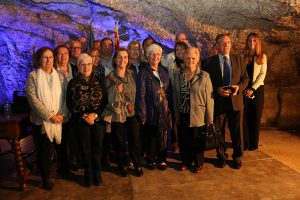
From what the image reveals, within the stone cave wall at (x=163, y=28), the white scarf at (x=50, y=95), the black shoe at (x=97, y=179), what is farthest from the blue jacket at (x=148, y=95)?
the stone cave wall at (x=163, y=28)

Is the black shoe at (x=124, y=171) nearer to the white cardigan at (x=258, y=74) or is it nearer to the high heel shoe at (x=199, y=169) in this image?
the high heel shoe at (x=199, y=169)

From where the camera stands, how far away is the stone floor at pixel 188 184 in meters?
3.70

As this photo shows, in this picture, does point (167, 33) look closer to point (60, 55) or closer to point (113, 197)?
point (60, 55)

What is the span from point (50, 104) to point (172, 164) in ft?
6.30

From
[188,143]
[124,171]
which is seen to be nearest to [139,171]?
[124,171]

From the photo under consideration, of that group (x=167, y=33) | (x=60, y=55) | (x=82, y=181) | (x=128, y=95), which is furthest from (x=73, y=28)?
(x=82, y=181)

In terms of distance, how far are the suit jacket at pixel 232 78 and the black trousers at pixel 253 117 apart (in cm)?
78

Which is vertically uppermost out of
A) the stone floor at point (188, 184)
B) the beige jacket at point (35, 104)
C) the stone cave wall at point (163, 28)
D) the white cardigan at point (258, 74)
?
the stone cave wall at point (163, 28)

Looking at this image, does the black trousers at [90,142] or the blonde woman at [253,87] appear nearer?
the black trousers at [90,142]

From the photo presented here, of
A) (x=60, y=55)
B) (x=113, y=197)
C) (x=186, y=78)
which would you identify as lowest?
(x=113, y=197)

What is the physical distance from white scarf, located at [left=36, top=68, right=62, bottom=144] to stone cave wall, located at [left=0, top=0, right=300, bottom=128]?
2.63 meters

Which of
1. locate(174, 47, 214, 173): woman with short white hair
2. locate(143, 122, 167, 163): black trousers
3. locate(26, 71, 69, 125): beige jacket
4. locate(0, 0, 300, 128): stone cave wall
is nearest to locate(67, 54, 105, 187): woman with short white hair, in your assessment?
locate(26, 71, 69, 125): beige jacket

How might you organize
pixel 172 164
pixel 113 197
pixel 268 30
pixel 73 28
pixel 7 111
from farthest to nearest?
pixel 73 28
pixel 268 30
pixel 172 164
pixel 7 111
pixel 113 197

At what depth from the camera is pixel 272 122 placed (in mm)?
6895
